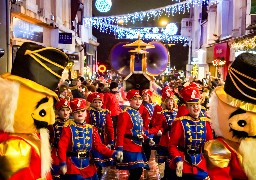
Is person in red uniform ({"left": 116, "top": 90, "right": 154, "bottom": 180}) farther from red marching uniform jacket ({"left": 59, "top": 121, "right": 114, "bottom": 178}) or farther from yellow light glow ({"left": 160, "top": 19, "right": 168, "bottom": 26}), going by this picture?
yellow light glow ({"left": 160, "top": 19, "right": 168, "bottom": 26})

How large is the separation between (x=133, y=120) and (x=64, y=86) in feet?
8.55

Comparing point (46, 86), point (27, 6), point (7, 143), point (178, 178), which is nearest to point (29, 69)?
point (46, 86)

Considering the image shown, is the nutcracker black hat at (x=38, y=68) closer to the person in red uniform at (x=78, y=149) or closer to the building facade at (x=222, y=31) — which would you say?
the person in red uniform at (x=78, y=149)

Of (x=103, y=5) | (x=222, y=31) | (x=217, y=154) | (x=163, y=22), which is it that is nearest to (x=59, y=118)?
(x=217, y=154)

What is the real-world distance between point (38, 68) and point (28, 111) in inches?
15.7

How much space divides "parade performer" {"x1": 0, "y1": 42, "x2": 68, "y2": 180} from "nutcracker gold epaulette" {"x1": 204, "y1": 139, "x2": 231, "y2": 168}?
1493mm

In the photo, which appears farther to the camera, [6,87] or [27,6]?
[27,6]

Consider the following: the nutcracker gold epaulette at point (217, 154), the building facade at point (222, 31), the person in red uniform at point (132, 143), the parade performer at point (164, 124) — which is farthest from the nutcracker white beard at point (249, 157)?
the building facade at point (222, 31)

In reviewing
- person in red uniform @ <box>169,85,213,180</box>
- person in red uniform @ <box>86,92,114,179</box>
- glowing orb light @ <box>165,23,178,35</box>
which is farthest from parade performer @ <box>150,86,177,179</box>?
glowing orb light @ <box>165,23,178,35</box>

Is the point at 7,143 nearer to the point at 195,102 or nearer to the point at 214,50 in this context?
the point at 195,102

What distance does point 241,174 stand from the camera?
3.99 metres

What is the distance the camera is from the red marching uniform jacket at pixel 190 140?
19.5 ft

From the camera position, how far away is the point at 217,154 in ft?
13.2

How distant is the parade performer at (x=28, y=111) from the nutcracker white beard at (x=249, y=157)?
177 cm
